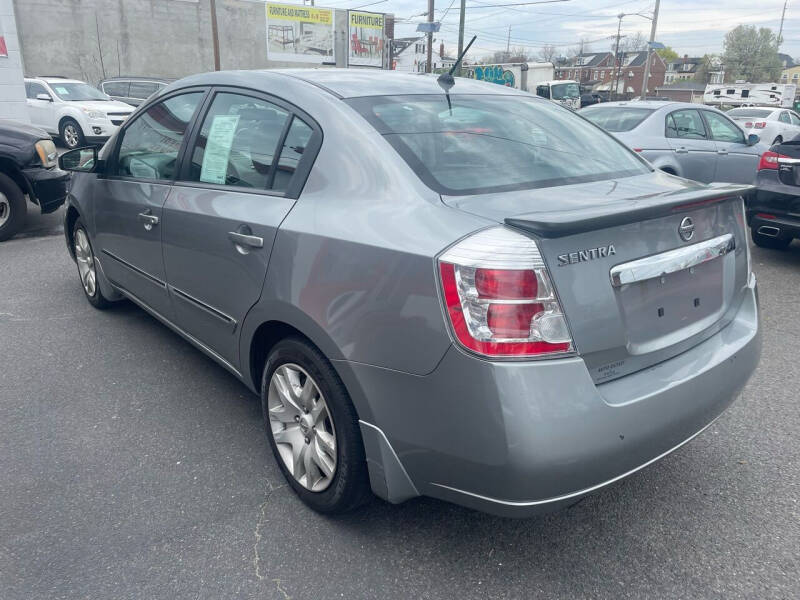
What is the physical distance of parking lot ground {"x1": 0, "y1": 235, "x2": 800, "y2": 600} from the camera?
2.21 metres

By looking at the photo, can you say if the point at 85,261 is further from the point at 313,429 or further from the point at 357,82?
the point at 313,429

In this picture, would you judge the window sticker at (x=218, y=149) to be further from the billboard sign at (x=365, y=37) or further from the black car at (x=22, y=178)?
the billboard sign at (x=365, y=37)

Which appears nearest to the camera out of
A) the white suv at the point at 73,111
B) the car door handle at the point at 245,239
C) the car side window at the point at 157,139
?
the car door handle at the point at 245,239

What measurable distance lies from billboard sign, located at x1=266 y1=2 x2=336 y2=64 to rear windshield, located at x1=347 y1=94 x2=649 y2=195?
39074mm

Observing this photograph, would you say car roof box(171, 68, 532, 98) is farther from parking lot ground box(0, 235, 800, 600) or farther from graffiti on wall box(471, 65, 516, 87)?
graffiti on wall box(471, 65, 516, 87)

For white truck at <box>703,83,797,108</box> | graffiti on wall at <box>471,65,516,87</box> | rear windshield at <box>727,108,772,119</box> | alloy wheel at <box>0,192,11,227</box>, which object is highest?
graffiti on wall at <box>471,65,516,87</box>

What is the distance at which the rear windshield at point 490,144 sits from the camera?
7.76 feet

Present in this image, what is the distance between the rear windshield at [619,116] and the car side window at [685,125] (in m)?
0.33

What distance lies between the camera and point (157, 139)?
11.8ft

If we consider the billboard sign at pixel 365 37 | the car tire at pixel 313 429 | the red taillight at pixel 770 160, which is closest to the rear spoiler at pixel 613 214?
the car tire at pixel 313 429

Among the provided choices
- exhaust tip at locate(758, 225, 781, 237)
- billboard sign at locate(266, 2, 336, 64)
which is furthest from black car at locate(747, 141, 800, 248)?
billboard sign at locate(266, 2, 336, 64)

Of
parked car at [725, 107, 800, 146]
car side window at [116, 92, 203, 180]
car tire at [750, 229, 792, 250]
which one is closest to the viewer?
car side window at [116, 92, 203, 180]

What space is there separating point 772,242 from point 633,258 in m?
5.89

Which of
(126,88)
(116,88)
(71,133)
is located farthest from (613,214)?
(116,88)
